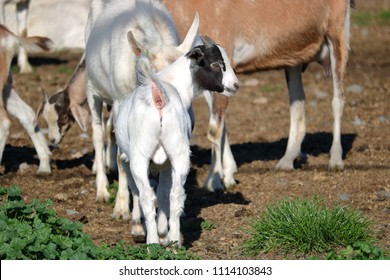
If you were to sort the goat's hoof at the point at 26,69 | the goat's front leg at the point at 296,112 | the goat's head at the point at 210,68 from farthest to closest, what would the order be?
the goat's hoof at the point at 26,69
the goat's front leg at the point at 296,112
the goat's head at the point at 210,68

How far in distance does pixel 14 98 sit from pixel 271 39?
2.80 metres

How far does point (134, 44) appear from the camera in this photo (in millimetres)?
8812

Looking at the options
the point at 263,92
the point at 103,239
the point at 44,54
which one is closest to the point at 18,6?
the point at 44,54

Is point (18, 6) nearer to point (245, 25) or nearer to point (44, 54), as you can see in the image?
point (44, 54)

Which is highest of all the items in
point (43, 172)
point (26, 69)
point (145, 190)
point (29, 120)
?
point (145, 190)

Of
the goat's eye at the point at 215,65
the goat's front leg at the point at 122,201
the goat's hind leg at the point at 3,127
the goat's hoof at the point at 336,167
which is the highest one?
the goat's eye at the point at 215,65

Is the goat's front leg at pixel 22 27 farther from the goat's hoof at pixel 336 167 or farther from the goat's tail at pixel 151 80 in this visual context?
the goat's tail at pixel 151 80

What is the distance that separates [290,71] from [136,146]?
15.9ft

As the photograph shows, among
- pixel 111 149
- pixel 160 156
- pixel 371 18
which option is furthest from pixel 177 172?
pixel 371 18

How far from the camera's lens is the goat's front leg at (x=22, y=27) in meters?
17.5

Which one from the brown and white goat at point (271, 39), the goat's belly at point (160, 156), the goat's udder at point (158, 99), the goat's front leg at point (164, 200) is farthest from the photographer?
the brown and white goat at point (271, 39)

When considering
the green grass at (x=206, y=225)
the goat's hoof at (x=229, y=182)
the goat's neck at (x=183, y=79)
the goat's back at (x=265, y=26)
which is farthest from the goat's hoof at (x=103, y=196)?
the goat's neck at (x=183, y=79)

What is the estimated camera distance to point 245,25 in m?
11.5

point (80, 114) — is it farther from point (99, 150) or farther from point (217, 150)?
point (217, 150)
